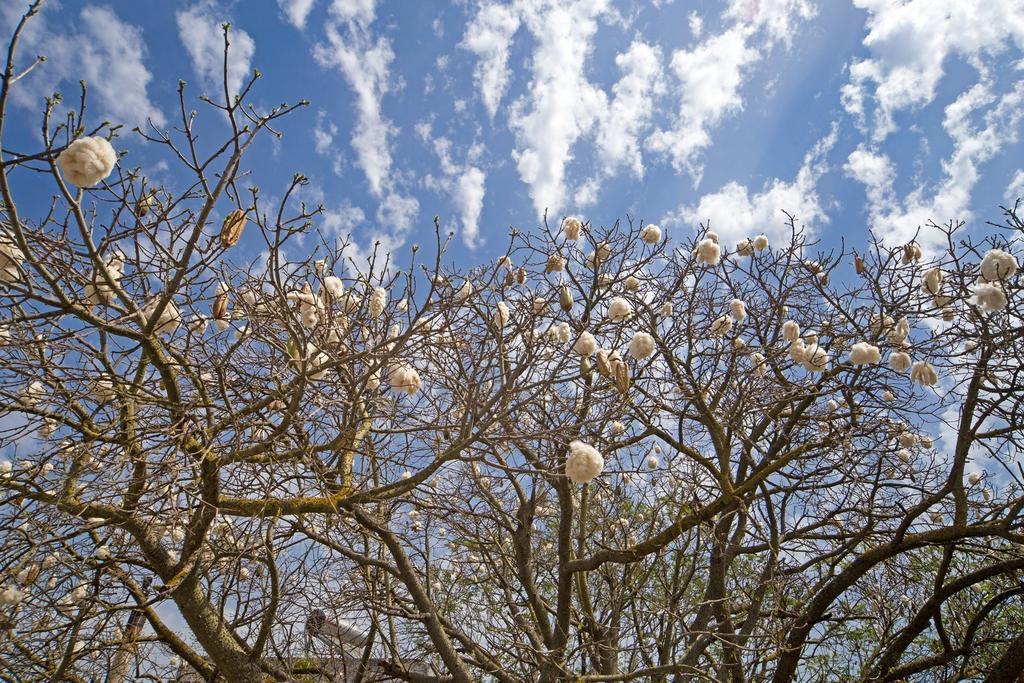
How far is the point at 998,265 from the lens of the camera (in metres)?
3.71

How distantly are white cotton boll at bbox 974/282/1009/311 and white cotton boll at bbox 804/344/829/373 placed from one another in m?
1.03

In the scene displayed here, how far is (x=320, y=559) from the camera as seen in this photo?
5250 mm

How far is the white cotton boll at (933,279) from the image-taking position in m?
4.53

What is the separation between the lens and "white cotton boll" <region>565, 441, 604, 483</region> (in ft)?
9.46

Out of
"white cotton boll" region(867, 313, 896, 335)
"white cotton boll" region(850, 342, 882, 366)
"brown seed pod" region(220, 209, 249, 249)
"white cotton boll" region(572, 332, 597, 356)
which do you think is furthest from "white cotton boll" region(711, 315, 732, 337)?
"brown seed pod" region(220, 209, 249, 249)

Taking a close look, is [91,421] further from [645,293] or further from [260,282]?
[645,293]

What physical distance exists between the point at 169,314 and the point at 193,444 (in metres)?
0.65

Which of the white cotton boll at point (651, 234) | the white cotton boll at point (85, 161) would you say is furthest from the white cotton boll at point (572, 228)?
the white cotton boll at point (85, 161)

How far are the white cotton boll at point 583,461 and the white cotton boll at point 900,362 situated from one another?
295 cm

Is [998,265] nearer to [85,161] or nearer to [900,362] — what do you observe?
[900,362]

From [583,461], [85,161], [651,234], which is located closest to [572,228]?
[651,234]

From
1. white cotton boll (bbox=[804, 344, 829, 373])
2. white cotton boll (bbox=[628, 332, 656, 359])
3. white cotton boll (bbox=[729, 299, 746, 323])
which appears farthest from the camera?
white cotton boll (bbox=[729, 299, 746, 323])

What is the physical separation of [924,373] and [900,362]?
185 mm

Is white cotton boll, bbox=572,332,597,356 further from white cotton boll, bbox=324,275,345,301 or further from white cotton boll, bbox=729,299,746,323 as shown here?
white cotton boll, bbox=729,299,746,323
